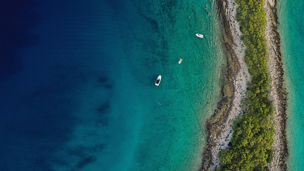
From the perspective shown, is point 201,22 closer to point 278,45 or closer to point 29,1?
point 278,45

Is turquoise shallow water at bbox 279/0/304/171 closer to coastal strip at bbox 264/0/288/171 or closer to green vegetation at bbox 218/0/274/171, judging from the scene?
coastal strip at bbox 264/0/288/171

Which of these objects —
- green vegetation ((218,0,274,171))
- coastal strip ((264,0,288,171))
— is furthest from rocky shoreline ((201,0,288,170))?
green vegetation ((218,0,274,171))

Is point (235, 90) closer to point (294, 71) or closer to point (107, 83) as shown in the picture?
point (294, 71)

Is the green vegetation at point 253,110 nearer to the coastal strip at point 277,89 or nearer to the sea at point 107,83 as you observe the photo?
the coastal strip at point 277,89

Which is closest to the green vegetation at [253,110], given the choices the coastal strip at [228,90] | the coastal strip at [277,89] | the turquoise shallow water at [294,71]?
the coastal strip at [228,90]

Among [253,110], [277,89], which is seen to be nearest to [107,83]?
[253,110]

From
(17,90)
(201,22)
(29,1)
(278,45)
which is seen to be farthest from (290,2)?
(17,90)
